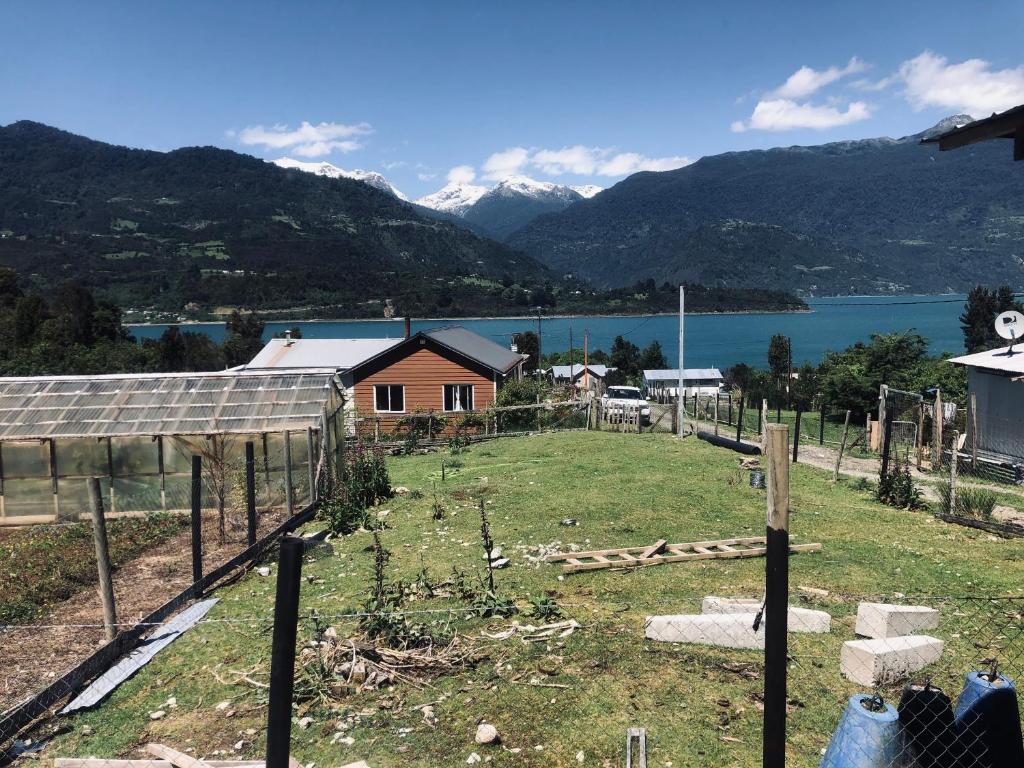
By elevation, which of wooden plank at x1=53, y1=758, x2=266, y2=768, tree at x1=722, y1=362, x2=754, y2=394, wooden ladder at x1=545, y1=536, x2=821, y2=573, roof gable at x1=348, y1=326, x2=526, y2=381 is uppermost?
roof gable at x1=348, y1=326, x2=526, y2=381

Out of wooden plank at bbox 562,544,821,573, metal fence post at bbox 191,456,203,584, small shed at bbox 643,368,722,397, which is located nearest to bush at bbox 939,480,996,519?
Result: wooden plank at bbox 562,544,821,573

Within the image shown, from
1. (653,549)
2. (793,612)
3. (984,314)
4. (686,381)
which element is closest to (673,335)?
(984,314)

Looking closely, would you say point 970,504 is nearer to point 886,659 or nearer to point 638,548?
point 638,548

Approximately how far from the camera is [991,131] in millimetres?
3955

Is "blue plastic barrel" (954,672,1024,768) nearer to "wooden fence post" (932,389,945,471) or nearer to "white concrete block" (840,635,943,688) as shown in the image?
"white concrete block" (840,635,943,688)

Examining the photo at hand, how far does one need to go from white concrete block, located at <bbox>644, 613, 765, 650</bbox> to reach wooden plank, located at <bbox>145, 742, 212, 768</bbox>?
14.6 ft

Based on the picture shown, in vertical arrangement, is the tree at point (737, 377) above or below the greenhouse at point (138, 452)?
below

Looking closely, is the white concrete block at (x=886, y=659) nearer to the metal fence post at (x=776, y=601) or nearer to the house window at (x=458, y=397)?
the metal fence post at (x=776, y=601)

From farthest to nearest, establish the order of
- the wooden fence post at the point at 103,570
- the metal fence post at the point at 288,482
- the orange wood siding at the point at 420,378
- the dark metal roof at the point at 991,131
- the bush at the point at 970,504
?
1. the orange wood siding at the point at 420,378
2. the metal fence post at the point at 288,482
3. the bush at the point at 970,504
4. the wooden fence post at the point at 103,570
5. the dark metal roof at the point at 991,131

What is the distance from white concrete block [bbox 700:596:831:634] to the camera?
7391 mm

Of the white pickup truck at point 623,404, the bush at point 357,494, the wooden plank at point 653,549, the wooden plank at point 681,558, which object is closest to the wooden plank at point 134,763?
the wooden plank at point 681,558

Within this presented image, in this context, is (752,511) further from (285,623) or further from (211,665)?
(285,623)

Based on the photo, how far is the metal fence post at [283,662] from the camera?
3.47 meters

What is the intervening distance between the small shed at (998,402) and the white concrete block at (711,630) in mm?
16061
